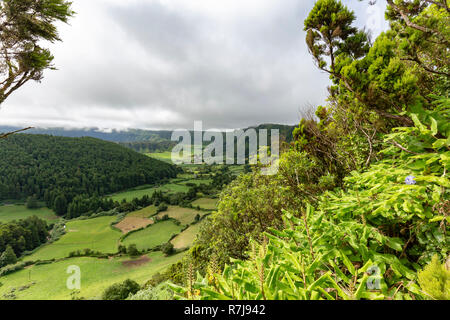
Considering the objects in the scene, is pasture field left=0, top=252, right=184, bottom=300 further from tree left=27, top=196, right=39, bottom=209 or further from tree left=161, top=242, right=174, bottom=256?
Result: tree left=27, top=196, right=39, bottom=209

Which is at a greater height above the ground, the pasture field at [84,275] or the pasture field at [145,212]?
the pasture field at [145,212]

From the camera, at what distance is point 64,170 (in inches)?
3206

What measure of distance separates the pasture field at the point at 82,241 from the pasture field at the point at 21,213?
15.3m

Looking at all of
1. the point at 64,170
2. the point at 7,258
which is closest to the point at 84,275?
the point at 7,258

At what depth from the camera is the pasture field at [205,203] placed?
5881 centimetres

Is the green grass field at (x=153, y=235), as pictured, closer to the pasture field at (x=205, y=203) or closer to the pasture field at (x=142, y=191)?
the pasture field at (x=205, y=203)

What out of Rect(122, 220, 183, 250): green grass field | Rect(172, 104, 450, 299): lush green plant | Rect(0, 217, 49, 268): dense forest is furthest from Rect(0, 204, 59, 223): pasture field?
Rect(172, 104, 450, 299): lush green plant

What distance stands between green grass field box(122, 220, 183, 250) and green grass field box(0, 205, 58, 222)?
133ft

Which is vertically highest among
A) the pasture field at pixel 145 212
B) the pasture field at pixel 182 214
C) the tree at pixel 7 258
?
the pasture field at pixel 182 214

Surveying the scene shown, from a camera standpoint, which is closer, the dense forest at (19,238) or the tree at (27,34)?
the tree at (27,34)

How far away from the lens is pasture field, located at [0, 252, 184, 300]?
3123 cm

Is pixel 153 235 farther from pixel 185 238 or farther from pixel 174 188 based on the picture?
pixel 174 188

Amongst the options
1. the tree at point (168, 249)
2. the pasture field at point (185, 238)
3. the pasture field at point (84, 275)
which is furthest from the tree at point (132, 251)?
the pasture field at point (185, 238)
